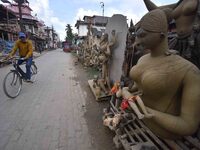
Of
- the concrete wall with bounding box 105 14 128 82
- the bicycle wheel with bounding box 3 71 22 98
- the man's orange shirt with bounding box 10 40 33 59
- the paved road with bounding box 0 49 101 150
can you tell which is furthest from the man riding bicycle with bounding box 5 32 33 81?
the concrete wall with bounding box 105 14 128 82

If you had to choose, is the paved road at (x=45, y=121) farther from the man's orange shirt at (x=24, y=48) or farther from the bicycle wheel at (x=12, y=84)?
the man's orange shirt at (x=24, y=48)

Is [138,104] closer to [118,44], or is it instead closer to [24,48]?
[118,44]

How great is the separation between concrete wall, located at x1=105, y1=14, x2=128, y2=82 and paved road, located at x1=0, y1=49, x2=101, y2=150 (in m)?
1.28

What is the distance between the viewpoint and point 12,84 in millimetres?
5566

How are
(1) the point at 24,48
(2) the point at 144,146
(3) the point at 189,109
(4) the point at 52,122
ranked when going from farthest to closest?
(1) the point at 24,48
(4) the point at 52,122
(2) the point at 144,146
(3) the point at 189,109

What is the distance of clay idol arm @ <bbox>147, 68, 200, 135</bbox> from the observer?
4.12 ft

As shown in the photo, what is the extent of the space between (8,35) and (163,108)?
20485mm

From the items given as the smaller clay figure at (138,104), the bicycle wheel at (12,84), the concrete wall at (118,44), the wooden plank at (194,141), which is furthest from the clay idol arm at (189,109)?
the bicycle wheel at (12,84)

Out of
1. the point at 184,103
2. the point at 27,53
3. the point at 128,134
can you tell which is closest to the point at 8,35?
the point at 27,53

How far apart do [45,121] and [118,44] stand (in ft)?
8.18

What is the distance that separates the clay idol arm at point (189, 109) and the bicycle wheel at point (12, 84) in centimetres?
506

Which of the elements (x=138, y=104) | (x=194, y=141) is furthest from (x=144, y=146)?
(x=138, y=104)

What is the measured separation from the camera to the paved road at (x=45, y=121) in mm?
3053

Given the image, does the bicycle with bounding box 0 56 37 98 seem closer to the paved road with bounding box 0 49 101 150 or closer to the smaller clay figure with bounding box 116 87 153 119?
the paved road with bounding box 0 49 101 150
